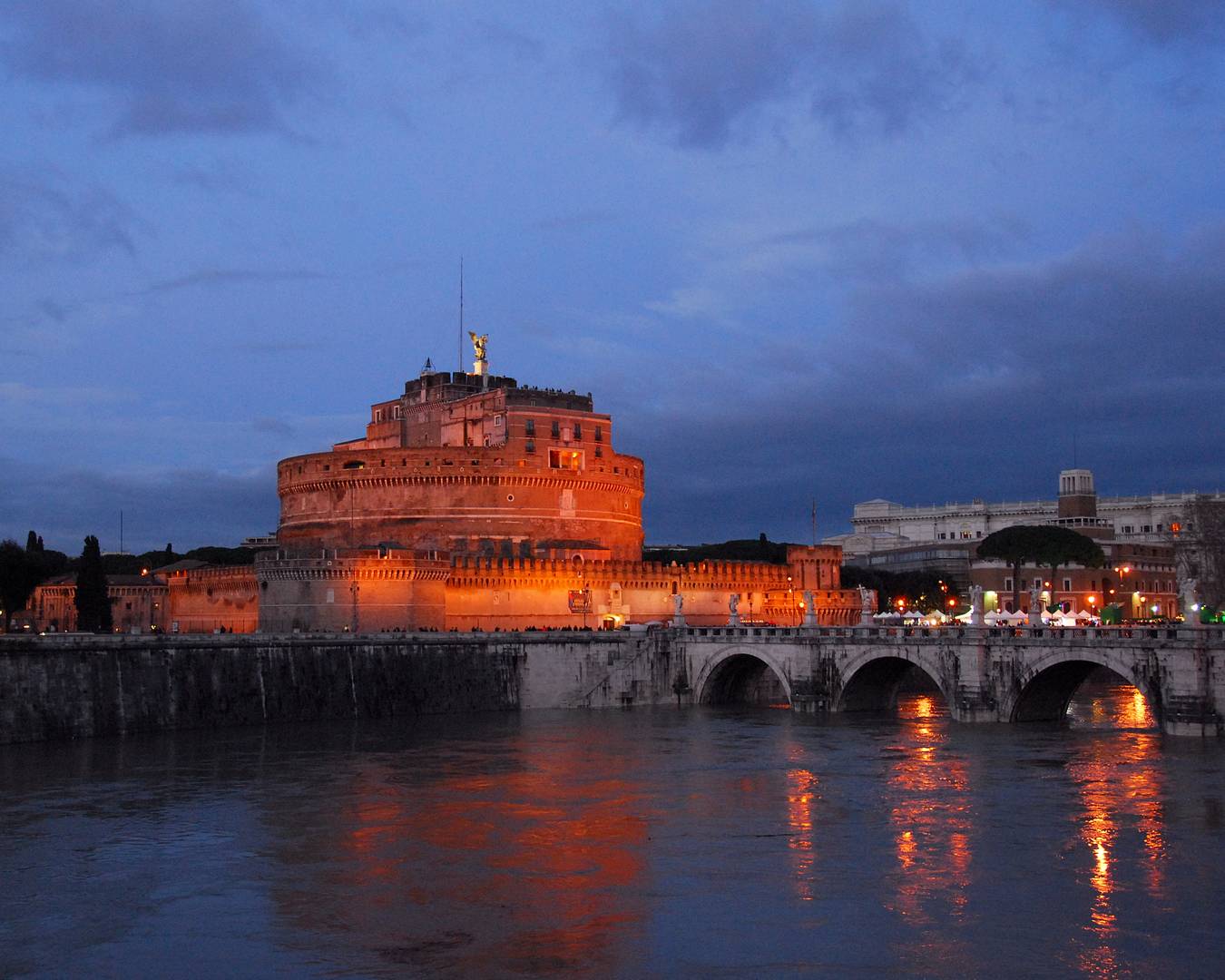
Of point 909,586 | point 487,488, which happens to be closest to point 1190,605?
point 487,488

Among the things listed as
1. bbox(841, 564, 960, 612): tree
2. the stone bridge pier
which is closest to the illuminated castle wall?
the stone bridge pier

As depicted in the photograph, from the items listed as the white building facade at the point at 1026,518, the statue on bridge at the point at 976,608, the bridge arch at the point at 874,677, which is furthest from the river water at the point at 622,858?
the white building facade at the point at 1026,518

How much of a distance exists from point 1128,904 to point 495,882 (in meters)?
12.8

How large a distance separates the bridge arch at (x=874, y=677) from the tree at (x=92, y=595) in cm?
4276

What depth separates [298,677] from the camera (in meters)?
62.8

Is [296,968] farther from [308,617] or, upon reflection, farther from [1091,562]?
[1091,562]

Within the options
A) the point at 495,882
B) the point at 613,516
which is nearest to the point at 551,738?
the point at 495,882

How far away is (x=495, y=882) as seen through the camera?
A: 102ft

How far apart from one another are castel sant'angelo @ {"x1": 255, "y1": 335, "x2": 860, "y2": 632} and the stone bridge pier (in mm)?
7209

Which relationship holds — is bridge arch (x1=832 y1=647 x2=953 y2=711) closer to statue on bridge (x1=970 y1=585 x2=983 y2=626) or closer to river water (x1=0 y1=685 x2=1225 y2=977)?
statue on bridge (x1=970 y1=585 x2=983 y2=626)

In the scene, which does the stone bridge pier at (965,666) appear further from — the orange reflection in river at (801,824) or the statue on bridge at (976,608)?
the orange reflection in river at (801,824)

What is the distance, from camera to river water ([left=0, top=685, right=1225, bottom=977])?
25797 millimetres

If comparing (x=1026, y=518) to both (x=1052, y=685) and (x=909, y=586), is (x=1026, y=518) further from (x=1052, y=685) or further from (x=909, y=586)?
(x=1052, y=685)

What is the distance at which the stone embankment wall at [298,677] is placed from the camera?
177 ft
